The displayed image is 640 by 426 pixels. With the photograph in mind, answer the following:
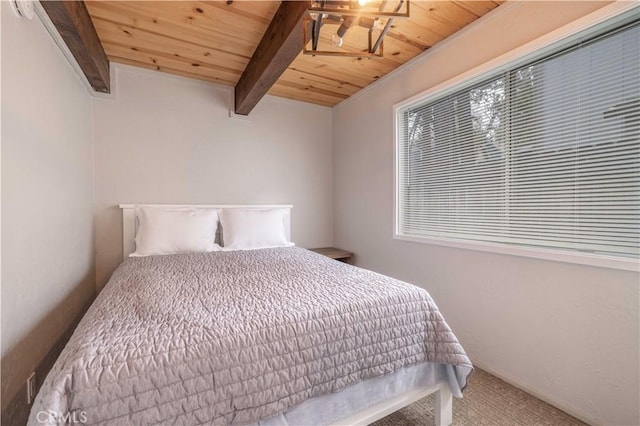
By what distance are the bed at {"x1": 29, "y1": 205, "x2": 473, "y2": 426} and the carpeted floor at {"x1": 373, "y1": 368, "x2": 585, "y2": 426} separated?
168mm

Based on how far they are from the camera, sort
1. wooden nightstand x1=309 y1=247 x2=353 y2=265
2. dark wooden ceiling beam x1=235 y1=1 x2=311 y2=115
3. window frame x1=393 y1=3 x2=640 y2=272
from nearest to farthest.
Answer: window frame x1=393 y1=3 x2=640 y2=272
dark wooden ceiling beam x1=235 y1=1 x2=311 y2=115
wooden nightstand x1=309 y1=247 x2=353 y2=265

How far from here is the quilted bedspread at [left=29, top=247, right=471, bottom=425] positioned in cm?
74

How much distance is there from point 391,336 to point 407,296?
20 centimetres

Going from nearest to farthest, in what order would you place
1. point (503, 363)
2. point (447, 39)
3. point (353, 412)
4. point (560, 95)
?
1. point (353, 412)
2. point (560, 95)
3. point (503, 363)
4. point (447, 39)

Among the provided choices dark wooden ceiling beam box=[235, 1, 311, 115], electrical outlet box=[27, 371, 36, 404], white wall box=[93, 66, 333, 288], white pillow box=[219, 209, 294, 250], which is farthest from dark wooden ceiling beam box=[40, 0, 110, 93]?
electrical outlet box=[27, 371, 36, 404]

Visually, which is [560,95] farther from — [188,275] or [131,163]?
[131,163]

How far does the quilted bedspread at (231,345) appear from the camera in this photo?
29.0 inches

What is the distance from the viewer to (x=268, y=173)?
10.0 feet

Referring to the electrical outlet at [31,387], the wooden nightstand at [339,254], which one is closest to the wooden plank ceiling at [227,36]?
the wooden nightstand at [339,254]

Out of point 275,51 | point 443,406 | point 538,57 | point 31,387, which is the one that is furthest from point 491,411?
point 275,51

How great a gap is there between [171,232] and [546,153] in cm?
271

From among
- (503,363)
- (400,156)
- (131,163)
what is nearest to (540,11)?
(400,156)

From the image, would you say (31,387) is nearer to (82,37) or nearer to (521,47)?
(82,37)

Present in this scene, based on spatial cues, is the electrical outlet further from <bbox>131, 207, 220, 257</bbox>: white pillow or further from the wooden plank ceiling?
the wooden plank ceiling
